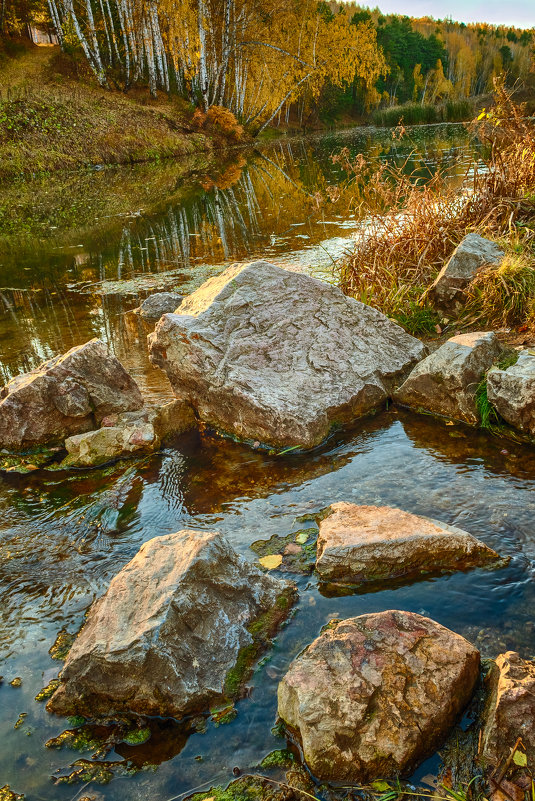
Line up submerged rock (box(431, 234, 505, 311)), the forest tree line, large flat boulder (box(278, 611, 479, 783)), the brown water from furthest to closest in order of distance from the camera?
1. the forest tree line
2. submerged rock (box(431, 234, 505, 311))
3. the brown water
4. large flat boulder (box(278, 611, 479, 783))

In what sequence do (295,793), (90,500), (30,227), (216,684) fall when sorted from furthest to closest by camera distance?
(30,227) < (90,500) < (216,684) < (295,793)

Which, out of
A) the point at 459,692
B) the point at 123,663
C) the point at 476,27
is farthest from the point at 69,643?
the point at 476,27

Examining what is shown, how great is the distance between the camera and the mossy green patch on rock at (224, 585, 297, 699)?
2.59m

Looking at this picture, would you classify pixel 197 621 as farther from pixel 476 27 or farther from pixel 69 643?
pixel 476 27

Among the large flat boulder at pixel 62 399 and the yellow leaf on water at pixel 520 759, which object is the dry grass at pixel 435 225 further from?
the yellow leaf on water at pixel 520 759

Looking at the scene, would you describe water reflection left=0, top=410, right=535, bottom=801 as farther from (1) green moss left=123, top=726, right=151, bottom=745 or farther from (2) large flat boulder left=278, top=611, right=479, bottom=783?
(2) large flat boulder left=278, top=611, right=479, bottom=783

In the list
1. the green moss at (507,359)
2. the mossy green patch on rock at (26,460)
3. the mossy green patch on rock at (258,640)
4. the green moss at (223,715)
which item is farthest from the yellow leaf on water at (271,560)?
the green moss at (507,359)

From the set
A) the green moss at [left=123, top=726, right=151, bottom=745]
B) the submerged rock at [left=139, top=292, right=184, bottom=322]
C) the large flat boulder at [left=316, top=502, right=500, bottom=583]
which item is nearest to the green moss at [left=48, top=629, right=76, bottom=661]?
the green moss at [left=123, top=726, right=151, bottom=745]

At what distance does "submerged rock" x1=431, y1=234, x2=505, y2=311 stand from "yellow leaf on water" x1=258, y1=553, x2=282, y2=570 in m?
4.04

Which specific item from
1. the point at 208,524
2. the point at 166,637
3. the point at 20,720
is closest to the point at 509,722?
the point at 166,637

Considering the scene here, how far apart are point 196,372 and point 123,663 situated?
9.73 feet

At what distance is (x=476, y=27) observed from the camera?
109 metres

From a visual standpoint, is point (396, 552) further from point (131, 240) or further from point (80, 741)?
point (131, 240)

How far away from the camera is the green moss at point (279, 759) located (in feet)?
7.39
